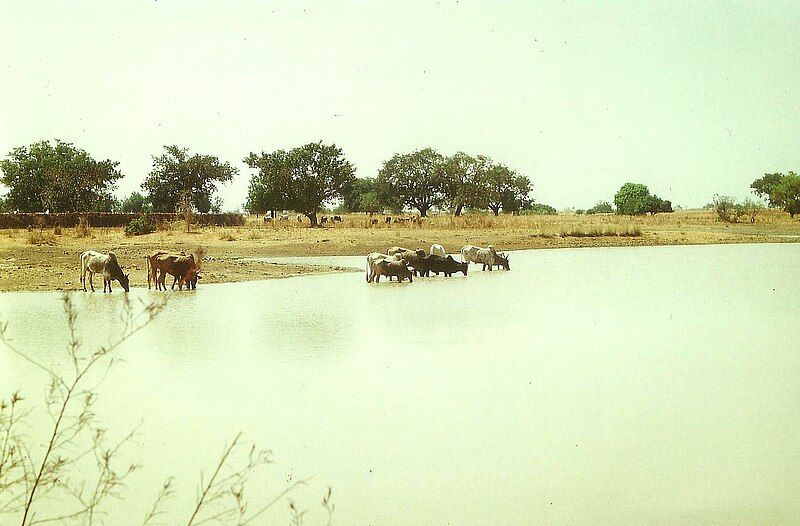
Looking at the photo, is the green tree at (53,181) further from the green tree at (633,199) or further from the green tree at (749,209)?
the green tree at (633,199)

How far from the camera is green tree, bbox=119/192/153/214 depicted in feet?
109

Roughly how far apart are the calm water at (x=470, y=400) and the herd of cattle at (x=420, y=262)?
3.61m

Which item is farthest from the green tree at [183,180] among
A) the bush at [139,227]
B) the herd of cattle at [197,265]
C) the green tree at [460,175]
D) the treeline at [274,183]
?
the green tree at [460,175]

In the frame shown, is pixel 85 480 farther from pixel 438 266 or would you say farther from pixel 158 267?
pixel 438 266

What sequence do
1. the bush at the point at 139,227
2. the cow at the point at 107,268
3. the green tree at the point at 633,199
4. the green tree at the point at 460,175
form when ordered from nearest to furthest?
the cow at the point at 107,268, the bush at the point at 139,227, the green tree at the point at 460,175, the green tree at the point at 633,199

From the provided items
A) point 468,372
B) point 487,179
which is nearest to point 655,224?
point 487,179

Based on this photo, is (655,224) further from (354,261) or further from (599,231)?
(354,261)

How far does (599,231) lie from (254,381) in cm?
3567

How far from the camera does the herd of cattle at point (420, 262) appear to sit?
65.7 ft

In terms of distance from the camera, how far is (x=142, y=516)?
17.8 feet

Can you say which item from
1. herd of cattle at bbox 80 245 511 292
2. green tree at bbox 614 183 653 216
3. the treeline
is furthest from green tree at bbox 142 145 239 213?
green tree at bbox 614 183 653 216

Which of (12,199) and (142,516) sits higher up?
(12,199)

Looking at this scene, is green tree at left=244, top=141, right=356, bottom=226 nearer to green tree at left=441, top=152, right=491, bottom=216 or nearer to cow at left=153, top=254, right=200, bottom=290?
green tree at left=441, top=152, right=491, bottom=216

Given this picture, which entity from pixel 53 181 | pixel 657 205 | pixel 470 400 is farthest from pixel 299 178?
pixel 657 205
